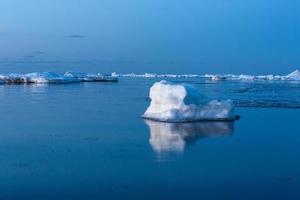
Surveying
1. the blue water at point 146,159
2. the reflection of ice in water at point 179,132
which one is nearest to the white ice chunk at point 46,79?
the blue water at point 146,159

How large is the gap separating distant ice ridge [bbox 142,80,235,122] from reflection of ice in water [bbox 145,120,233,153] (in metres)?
0.46

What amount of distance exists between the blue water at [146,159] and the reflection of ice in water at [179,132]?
0.07ft

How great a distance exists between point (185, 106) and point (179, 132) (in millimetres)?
2439

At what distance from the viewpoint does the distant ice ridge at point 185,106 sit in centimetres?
1555

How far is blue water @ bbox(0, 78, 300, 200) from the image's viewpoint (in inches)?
291

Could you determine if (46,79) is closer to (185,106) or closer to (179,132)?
(185,106)

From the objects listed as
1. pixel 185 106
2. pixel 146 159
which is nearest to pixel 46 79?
pixel 185 106

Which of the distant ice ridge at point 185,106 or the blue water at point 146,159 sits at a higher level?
the distant ice ridge at point 185,106

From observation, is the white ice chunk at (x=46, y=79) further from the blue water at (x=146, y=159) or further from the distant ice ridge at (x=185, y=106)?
the distant ice ridge at (x=185, y=106)

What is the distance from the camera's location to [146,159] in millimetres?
9633

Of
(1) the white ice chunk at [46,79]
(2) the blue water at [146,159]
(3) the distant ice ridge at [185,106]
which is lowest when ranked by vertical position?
(2) the blue water at [146,159]

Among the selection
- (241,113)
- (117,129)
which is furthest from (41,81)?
(117,129)

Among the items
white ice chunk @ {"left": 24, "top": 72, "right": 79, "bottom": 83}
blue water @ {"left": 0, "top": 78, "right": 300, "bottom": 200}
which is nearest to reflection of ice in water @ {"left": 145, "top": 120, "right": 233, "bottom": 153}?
blue water @ {"left": 0, "top": 78, "right": 300, "bottom": 200}

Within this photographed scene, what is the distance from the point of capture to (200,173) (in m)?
8.53
